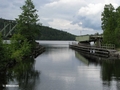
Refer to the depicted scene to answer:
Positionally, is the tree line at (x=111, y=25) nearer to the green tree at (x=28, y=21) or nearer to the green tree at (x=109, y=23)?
the green tree at (x=109, y=23)

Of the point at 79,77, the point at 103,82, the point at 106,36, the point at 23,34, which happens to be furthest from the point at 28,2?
the point at 103,82

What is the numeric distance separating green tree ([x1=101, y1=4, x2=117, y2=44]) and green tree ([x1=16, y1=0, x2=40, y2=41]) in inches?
1102

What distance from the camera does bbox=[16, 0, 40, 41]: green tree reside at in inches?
2682

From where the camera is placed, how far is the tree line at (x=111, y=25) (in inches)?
3204

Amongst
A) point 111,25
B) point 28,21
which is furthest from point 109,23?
point 28,21

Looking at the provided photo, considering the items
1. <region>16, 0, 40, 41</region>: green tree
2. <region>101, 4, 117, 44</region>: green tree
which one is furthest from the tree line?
<region>16, 0, 40, 41</region>: green tree

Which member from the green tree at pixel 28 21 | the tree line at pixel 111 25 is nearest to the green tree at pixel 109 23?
the tree line at pixel 111 25

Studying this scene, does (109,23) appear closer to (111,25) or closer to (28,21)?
(111,25)

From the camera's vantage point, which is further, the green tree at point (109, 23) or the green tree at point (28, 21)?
the green tree at point (109, 23)

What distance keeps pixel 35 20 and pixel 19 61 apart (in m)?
19.0

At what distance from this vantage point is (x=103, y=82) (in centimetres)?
3384

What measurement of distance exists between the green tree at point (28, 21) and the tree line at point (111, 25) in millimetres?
27978

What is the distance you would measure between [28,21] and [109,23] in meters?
33.2

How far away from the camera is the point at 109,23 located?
8519 centimetres
